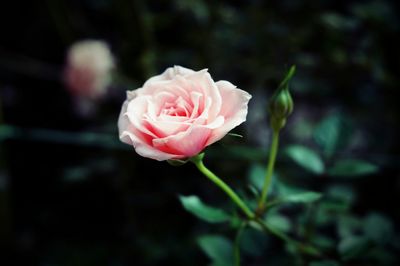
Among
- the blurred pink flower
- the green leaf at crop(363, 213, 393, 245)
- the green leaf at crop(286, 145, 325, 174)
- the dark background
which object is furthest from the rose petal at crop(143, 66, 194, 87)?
the blurred pink flower

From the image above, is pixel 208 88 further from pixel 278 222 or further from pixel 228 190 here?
pixel 278 222

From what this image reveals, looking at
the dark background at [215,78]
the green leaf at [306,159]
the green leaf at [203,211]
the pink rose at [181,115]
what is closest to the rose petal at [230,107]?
the pink rose at [181,115]

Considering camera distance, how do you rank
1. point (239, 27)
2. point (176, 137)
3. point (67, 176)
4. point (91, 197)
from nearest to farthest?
point (176, 137) → point (239, 27) → point (67, 176) → point (91, 197)

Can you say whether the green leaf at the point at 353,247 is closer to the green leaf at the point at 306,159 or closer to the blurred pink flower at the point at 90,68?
the green leaf at the point at 306,159

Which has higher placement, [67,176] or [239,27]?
[239,27]

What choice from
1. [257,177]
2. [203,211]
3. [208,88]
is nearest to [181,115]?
[208,88]

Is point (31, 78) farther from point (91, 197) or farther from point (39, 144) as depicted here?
point (91, 197)

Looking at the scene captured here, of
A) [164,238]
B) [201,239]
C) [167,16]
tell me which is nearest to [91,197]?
[164,238]
